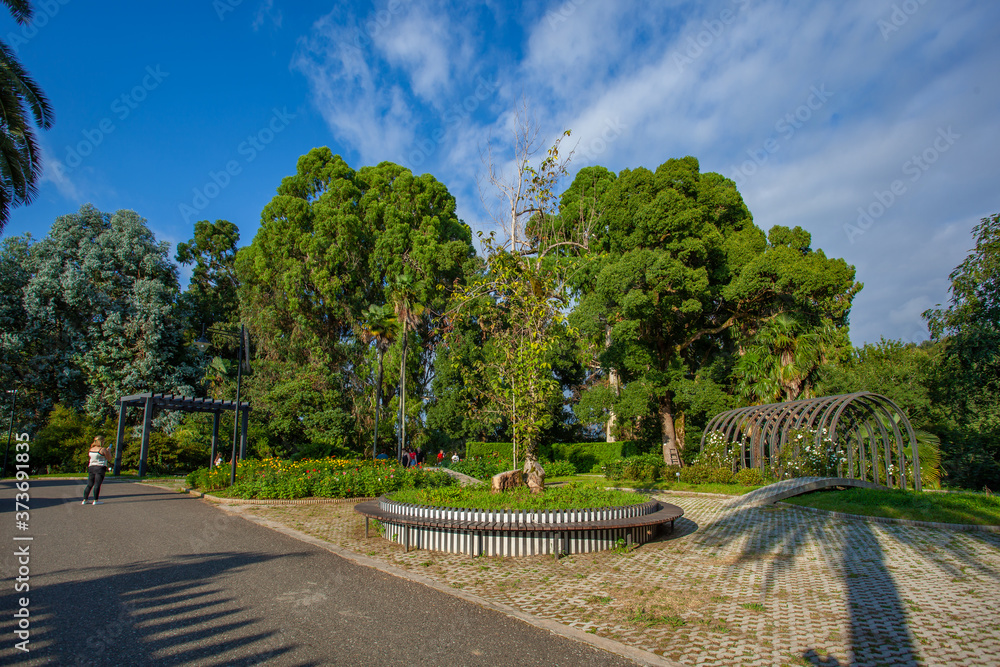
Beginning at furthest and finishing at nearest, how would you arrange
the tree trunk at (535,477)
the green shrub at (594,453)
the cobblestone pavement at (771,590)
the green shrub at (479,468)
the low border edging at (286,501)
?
the green shrub at (594,453)
the green shrub at (479,468)
the low border edging at (286,501)
the tree trunk at (535,477)
the cobblestone pavement at (771,590)

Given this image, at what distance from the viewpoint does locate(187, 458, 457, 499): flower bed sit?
44.7ft

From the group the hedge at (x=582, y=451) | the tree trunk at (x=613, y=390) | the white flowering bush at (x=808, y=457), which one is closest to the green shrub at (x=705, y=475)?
the white flowering bush at (x=808, y=457)

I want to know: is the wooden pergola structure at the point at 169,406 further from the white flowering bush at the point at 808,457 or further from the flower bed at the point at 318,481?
the white flowering bush at the point at 808,457

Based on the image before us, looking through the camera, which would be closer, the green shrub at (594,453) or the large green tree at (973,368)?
the large green tree at (973,368)

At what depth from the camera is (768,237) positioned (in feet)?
79.3

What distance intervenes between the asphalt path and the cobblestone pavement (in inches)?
24.7

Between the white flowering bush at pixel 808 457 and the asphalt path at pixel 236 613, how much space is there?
Result: 12.8 m

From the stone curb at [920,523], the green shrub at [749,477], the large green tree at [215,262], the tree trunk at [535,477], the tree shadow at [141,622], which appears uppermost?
the large green tree at [215,262]

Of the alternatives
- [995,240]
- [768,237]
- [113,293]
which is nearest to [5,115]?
[113,293]

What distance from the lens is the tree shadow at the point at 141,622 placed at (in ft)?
12.4

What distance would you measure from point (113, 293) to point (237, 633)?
32.0 m

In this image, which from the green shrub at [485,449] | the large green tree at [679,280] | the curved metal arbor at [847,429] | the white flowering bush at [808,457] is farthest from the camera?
the green shrub at [485,449]

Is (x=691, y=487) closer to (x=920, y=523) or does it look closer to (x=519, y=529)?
(x=920, y=523)

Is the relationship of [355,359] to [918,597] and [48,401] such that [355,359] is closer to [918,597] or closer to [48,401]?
[48,401]
